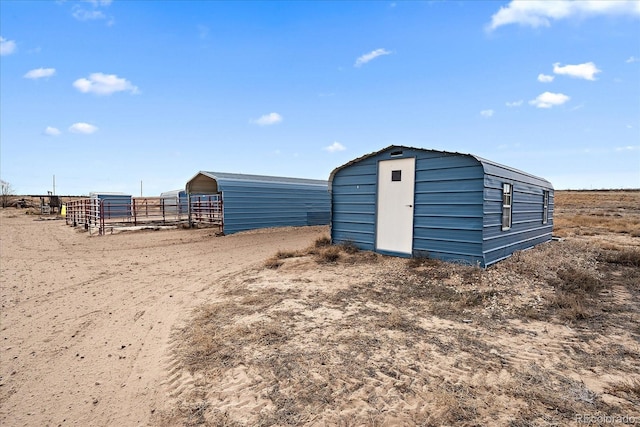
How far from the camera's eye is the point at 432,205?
860 cm

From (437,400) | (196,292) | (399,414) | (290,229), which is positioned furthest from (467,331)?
(290,229)

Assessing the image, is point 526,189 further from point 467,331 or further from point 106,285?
point 106,285

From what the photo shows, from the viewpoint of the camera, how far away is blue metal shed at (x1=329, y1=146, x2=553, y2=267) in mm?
7906

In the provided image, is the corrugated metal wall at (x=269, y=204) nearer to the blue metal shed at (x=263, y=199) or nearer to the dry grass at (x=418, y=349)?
the blue metal shed at (x=263, y=199)

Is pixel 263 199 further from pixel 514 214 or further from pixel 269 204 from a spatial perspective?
pixel 514 214

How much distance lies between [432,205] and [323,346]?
18.7 ft

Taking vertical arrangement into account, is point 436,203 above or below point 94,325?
above

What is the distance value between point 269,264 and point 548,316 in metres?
6.00

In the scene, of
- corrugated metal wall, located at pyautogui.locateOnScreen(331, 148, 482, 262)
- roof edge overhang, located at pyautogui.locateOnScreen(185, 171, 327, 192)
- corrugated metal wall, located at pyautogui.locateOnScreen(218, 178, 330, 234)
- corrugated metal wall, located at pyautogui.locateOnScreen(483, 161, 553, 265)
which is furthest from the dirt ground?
roof edge overhang, located at pyautogui.locateOnScreen(185, 171, 327, 192)

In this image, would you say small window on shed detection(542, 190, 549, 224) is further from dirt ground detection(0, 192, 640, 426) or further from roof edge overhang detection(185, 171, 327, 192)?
roof edge overhang detection(185, 171, 327, 192)

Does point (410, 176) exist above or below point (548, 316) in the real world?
above

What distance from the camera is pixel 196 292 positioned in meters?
6.51

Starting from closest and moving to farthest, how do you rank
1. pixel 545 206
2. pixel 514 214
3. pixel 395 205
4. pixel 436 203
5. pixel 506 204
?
pixel 436 203 → pixel 506 204 → pixel 395 205 → pixel 514 214 → pixel 545 206

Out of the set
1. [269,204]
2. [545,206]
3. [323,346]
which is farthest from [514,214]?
[269,204]
